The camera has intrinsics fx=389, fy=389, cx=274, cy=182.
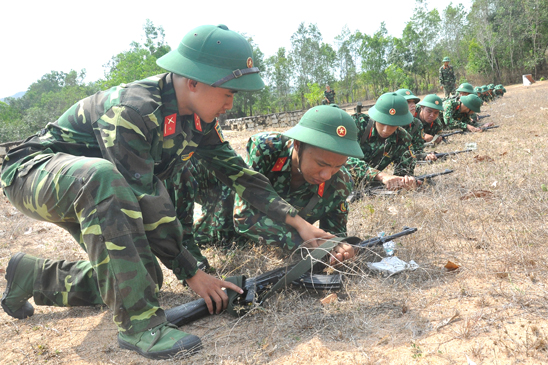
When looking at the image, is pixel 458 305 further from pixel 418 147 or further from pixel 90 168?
pixel 418 147

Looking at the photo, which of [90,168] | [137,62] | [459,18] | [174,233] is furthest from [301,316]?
[459,18]

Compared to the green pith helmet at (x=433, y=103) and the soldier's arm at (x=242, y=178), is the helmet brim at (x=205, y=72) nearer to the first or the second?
the soldier's arm at (x=242, y=178)

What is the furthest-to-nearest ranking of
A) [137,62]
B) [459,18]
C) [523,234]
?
[459,18] → [137,62] → [523,234]

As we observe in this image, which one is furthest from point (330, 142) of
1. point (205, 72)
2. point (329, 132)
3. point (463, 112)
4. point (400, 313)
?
point (463, 112)

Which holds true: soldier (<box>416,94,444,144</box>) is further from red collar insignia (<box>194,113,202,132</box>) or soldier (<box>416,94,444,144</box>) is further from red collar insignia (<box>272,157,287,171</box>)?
red collar insignia (<box>194,113,202,132</box>)

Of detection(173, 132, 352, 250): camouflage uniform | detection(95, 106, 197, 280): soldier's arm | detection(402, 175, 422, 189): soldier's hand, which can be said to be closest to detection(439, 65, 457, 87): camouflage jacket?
detection(402, 175, 422, 189): soldier's hand

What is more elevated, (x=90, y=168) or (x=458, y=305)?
(x=90, y=168)

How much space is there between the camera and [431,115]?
8.59 m

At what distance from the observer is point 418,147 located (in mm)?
7262

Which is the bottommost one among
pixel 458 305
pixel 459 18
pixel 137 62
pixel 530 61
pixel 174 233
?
pixel 458 305

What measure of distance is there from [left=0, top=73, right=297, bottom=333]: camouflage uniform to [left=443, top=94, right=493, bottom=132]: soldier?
907 cm

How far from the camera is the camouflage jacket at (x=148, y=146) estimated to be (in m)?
2.13

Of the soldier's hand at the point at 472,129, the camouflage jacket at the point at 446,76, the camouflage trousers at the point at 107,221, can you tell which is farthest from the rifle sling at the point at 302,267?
the camouflage jacket at the point at 446,76

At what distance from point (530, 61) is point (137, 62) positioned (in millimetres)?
37394
